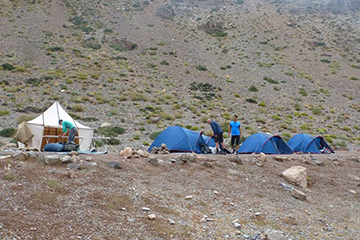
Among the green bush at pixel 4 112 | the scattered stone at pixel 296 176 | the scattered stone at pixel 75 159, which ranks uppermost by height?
the scattered stone at pixel 75 159

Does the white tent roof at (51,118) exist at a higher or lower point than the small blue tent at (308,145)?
higher

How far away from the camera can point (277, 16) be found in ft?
200

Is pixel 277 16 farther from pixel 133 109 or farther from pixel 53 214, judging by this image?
pixel 53 214

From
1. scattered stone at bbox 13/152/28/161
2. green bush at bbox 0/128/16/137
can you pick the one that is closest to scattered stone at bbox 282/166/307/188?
scattered stone at bbox 13/152/28/161

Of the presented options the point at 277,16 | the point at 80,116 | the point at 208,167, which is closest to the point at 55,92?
the point at 80,116

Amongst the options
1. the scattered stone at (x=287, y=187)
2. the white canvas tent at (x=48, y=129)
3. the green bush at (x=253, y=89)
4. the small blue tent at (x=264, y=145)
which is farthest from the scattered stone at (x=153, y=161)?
the green bush at (x=253, y=89)

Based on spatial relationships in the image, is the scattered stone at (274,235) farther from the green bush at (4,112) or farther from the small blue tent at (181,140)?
the green bush at (4,112)

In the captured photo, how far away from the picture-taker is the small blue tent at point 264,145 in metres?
13.8

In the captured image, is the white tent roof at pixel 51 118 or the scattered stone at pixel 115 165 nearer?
the scattered stone at pixel 115 165

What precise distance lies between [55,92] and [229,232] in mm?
24111

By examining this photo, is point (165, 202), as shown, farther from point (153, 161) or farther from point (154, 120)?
point (154, 120)

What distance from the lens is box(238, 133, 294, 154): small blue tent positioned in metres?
13.8

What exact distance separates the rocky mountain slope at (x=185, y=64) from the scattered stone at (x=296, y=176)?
9.13 m

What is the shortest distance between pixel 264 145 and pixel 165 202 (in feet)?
26.4
